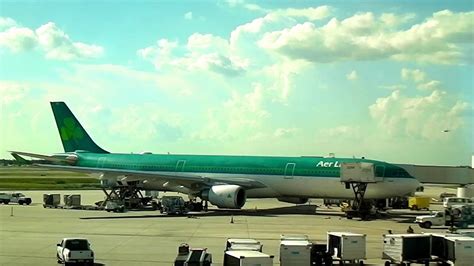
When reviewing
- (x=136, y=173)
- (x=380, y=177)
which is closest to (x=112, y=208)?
(x=136, y=173)

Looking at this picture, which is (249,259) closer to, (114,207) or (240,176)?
(240,176)

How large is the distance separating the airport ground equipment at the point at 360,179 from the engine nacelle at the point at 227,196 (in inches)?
351

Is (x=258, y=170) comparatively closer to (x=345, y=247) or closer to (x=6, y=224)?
(x=6, y=224)

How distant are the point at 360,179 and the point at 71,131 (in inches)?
1401

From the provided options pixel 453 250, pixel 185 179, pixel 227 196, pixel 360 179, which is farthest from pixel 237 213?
pixel 453 250

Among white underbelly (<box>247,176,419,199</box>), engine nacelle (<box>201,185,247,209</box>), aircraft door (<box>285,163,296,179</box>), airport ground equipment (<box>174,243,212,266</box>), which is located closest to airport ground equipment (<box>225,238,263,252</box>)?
airport ground equipment (<box>174,243,212,266</box>)

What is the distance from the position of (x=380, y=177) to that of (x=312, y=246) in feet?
83.4

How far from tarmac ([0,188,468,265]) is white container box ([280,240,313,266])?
3227 mm

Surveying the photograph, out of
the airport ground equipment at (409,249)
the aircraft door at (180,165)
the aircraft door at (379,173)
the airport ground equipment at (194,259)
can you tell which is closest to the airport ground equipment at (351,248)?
the airport ground equipment at (409,249)

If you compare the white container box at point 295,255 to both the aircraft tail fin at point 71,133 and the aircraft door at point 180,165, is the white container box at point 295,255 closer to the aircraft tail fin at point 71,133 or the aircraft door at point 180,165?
the aircraft door at point 180,165

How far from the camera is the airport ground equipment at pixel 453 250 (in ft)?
72.5

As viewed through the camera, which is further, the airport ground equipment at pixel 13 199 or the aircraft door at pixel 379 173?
the airport ground equipment at pixel 13 199

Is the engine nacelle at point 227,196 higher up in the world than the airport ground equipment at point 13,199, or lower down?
higher up

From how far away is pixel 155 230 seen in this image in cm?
3634
